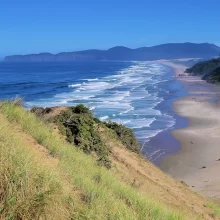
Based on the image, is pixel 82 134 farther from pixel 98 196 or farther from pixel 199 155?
pixel 199 155

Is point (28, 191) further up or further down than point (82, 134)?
further up

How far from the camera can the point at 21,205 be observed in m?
3.54

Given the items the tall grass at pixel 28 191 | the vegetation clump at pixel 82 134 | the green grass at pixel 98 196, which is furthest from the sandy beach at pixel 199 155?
the tall grass at pixel 28 191

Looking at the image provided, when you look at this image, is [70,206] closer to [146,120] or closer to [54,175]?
[54,175]

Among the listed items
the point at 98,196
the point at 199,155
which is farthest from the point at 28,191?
the point at 199,155

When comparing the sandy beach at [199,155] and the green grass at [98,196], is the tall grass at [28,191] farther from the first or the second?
the sandy beach at [199,155]

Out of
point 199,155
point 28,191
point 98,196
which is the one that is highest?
point 28,191

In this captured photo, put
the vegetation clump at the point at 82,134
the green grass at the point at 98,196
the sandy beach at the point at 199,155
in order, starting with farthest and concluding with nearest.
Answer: the sandy beach at the point at 199,155 < the vegetation clump at the point at 82,134 < the green grass at the point at 98,196

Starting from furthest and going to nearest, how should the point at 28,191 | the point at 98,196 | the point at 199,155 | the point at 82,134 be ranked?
1. the point at 199,155
2. the point at 82,134
3. the point at 98,196
4. the point at 28,191

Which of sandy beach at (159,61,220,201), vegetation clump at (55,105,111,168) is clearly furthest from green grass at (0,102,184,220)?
sandy beach at (159,61,220,201)

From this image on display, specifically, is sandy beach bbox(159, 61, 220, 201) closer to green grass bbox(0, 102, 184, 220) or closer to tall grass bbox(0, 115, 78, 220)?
green grass bbox(0, 102, 184, 220)

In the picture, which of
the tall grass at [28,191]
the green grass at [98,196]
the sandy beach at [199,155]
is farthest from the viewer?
the sandy beach at [199,155]

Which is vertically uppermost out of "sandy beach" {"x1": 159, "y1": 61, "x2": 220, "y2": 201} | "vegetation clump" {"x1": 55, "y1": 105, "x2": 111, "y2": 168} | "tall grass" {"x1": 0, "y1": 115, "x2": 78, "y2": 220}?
"tall grass" {"x1": 0, "y1": 115, "x2": 78, "y2": 220}

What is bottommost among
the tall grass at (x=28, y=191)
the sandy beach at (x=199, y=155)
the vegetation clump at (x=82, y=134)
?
the sandy beach at (x=199, y=155)
